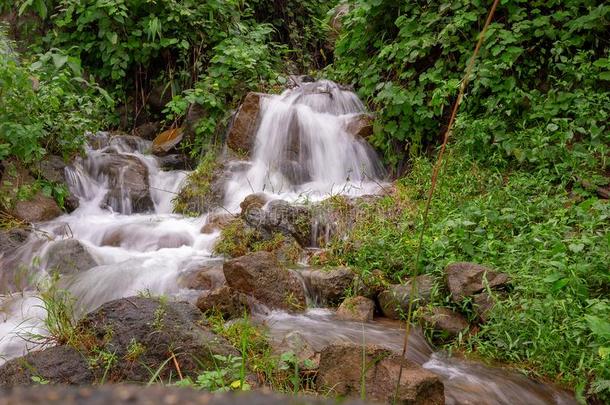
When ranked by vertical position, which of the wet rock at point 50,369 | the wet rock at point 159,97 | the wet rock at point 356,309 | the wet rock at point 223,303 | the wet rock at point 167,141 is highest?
the wet rock at point 159,97

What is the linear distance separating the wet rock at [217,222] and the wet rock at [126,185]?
1314 mm

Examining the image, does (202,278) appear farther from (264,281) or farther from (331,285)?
(331,285)

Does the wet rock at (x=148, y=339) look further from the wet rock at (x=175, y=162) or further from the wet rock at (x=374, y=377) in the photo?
the wet rock at (x=175, y=162)

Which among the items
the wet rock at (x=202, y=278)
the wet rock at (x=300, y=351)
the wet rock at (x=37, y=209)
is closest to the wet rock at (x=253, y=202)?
the wet rock at (x=202, y=278)

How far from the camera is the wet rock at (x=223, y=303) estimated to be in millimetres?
4254

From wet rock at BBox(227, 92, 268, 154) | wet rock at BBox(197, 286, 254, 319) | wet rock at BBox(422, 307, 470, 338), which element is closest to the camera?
wet rock at BBox(197, 286, 254, 319)

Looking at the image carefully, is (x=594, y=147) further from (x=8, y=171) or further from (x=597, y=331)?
(x=8, y=171)

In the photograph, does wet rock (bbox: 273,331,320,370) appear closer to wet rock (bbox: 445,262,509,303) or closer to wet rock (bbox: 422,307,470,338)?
wet rock (bbox: 422,307,470,338)

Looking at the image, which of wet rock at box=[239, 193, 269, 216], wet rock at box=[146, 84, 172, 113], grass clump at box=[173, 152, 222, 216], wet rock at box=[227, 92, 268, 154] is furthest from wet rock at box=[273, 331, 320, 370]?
wet rock at box=[146, 84, 172, 113]

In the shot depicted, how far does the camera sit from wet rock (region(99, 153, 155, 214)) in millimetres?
7535

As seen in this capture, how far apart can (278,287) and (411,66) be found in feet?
13.7

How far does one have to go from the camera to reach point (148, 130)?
964 centimetres

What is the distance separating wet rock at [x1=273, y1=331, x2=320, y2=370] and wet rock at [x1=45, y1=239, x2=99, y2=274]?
285 cm

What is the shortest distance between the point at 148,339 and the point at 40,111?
4973mm
